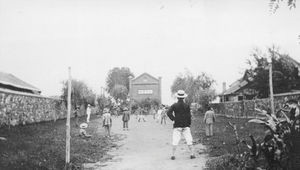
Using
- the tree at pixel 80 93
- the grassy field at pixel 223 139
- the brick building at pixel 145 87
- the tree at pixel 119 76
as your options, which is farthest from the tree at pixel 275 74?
the tree at pixel 119 76

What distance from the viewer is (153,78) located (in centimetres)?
7450

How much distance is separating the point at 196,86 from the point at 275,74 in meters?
36.9

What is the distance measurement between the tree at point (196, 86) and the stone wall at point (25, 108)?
2943cm

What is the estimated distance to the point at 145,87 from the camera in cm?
7425

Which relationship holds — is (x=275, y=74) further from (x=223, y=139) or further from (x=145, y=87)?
(x=145, y=87)

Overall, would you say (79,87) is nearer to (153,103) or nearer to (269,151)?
(153,103)

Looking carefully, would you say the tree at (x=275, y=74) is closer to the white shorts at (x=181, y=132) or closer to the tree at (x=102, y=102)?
the white shorts at (x=181, y=132)

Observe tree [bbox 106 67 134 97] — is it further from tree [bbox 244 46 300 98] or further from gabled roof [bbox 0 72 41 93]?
tree [bbox 244 46 300 98]

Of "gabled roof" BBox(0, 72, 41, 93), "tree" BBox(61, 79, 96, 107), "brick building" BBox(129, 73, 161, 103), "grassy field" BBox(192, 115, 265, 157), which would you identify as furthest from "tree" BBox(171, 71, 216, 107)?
"grassy field" BBox(192, 115, 265, 157)

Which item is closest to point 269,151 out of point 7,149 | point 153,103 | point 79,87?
point 7,149

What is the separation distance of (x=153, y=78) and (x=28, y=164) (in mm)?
67182

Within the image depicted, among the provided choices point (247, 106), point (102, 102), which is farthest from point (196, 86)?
point (247, 106)

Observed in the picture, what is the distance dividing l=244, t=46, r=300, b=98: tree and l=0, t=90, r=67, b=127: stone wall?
1782 cm

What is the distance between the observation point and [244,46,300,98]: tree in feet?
96.7
